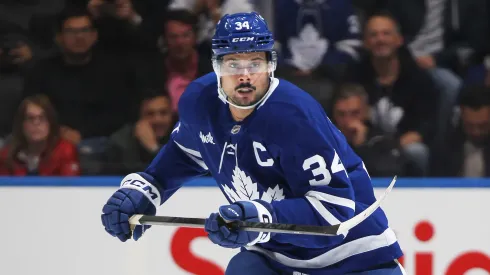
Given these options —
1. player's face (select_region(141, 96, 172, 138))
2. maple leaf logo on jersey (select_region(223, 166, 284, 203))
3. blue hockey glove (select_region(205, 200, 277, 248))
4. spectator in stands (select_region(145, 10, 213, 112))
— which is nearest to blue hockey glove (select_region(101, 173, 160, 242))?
maple leaf logo on jersey (select_region(223, 166, 284, 203))

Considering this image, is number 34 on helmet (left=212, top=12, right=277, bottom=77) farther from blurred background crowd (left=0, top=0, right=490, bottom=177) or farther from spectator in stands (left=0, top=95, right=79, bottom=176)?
spectator in stands (left=0, top=95, right=79, bottom=176)

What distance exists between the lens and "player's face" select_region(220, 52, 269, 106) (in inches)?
90.7

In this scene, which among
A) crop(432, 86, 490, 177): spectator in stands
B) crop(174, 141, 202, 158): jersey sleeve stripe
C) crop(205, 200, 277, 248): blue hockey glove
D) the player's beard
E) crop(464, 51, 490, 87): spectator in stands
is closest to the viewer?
crop(205, 200, 277, 248): blue hockey glove

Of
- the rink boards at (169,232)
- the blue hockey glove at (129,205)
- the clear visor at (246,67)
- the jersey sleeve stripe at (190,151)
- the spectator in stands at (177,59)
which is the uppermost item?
the clear visor at (246,67)

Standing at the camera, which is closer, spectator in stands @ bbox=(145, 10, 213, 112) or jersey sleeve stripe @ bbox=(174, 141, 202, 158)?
jersey sleeve stripe @ bbox=(174, 141, 202, 158)

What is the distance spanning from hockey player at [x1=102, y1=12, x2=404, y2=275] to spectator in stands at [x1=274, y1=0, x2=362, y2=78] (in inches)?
59.1

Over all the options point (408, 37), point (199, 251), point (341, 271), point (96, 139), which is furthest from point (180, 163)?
point (408, 37)

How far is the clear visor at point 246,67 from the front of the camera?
7.64ft

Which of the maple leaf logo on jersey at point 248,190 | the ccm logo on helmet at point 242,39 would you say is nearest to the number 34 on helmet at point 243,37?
the ccm logo on helmet at point 242,39

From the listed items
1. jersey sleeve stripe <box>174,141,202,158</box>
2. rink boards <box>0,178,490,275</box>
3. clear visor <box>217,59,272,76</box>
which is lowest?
rink boards <box>0,178,490,275</box>

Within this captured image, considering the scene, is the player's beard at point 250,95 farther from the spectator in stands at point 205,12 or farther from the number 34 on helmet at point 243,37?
the spectator in stands at point 205,12

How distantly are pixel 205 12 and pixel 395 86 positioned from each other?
88 centimetres

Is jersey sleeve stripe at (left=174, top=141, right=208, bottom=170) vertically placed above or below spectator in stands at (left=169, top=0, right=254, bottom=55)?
below

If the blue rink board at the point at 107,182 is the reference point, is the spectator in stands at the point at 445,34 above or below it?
above
